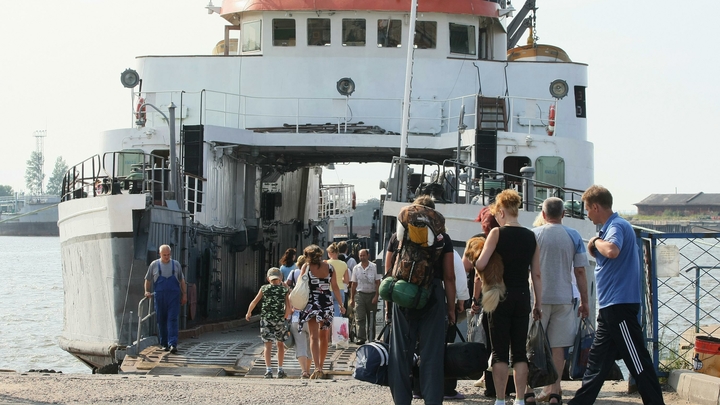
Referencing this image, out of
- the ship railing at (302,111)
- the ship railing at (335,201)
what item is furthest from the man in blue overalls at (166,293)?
the ship railing at (335,201)

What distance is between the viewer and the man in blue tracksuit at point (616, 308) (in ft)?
23.1

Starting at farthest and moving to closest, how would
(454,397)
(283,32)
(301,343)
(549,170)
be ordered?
(283,32) < (549,170) < (301,343) < (454,397)

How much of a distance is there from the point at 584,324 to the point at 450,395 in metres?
1.37

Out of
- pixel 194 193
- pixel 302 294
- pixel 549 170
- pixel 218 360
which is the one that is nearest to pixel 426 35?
pixel 549 170

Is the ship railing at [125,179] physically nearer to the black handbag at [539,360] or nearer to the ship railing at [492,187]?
the ship railing at [492,187]

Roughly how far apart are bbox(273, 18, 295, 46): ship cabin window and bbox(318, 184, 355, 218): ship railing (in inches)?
480

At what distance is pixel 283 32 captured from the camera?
66.3 ft

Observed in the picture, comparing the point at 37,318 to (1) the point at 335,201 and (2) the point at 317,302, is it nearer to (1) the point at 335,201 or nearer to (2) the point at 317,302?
(1) the point at 335,201

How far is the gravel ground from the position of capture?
25.3 ft

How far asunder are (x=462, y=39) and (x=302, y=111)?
367cm

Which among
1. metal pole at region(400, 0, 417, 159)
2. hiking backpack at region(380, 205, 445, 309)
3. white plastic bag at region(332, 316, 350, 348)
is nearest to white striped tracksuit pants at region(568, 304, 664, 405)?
hiking backpack at region(380, 205, 445, 309)

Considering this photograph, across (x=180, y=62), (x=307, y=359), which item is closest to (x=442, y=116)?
(x=180, y=62)

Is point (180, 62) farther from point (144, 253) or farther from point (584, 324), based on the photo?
point (584, 324)

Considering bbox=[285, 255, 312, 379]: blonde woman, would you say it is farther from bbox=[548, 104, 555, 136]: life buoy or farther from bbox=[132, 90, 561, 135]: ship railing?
bbox=[132, 90, 561, 135]: ship railing
